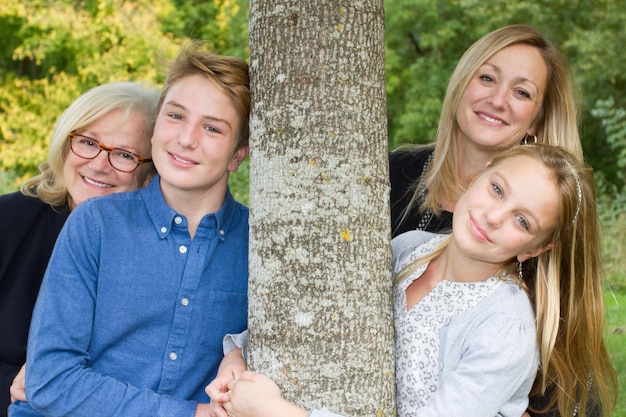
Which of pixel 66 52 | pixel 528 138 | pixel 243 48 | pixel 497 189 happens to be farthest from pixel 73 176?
pixel 66 52

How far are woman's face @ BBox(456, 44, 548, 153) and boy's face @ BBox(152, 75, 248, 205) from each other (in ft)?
4.50

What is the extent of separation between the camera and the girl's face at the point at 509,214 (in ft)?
8.84

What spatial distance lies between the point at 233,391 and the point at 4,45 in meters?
19.0

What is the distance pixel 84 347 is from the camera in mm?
2742

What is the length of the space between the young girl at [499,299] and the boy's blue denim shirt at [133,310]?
1.02 ft

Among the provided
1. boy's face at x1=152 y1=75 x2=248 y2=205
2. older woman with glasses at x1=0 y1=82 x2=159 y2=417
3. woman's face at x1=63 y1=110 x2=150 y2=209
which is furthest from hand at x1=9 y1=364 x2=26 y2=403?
boy's face at x1=152 y1=75 x2=248 y2=205

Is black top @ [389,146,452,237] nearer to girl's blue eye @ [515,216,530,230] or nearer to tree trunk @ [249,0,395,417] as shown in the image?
girl's blue eye @ [515,216,530,230]

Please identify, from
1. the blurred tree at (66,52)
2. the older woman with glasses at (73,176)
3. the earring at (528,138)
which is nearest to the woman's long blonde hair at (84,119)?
the older woman with glasses at (73,176)

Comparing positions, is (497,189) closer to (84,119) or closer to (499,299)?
(499,299)

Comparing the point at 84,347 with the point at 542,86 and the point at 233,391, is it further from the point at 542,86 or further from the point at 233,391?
the point at 542,86

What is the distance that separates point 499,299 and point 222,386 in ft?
3.12

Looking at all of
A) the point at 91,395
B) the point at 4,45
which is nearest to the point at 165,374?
the point at 91,395

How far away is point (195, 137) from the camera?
2.86 meters

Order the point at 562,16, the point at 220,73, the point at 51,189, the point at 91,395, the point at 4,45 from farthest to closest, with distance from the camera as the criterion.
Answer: the point at 4,45 → the point at 562,16 → the point at 51,189 → the point at 220,73 → the point at 91,395
